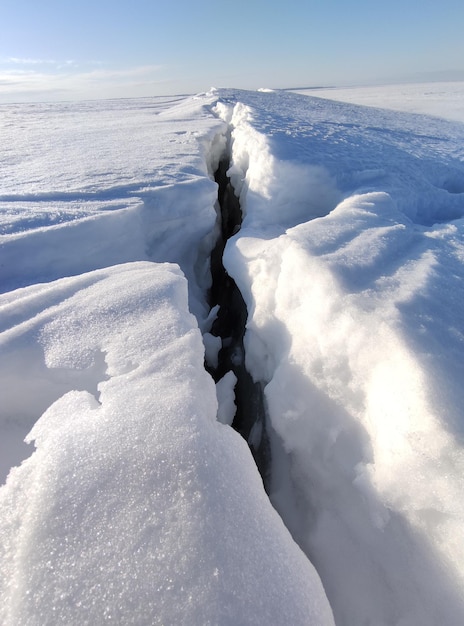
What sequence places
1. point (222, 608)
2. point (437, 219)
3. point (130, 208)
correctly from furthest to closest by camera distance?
point (437, 219) < point (130, 208) < point (222, 608)

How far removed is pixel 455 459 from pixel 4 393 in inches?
64.9

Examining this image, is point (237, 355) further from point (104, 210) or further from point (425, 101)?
point (425, 101)

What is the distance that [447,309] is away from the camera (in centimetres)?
162

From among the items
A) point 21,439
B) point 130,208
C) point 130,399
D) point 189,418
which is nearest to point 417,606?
point 189,418

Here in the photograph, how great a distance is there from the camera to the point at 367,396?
1491 millimetres

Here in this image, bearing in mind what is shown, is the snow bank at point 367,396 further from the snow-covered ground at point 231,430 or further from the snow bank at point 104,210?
the snow bank at point 104,210

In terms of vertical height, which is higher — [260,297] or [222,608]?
[222,608]

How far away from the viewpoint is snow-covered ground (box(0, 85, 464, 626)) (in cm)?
87

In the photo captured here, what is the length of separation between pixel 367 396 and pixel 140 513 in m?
0.97

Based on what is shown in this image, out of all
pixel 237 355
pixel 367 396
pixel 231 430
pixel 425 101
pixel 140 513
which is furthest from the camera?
pixel 425 101

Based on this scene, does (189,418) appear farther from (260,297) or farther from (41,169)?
(41,169)

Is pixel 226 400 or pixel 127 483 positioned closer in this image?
pixel 127 483

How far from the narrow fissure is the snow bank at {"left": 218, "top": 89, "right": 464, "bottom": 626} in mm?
143

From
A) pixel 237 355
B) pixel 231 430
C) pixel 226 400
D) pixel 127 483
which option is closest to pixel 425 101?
pixel 237 355
